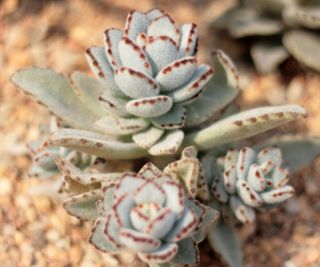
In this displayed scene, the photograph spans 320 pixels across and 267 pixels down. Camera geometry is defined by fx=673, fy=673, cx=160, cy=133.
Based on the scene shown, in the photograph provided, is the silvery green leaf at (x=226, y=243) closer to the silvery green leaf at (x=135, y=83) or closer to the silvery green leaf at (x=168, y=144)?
the silvery green leaf at (x=168, y=144)

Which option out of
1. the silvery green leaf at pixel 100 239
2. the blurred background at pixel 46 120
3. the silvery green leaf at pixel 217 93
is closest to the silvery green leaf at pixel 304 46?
the blurred background at pixel 46 120

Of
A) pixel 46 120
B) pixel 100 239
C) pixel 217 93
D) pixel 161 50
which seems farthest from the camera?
pixel 46 120

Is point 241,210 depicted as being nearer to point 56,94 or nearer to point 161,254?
point 161,254

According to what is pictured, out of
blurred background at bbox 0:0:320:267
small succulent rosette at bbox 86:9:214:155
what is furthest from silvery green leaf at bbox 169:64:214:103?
blurred background at bbox 0:0:320:267

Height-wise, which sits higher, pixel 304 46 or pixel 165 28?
pixel 165 28

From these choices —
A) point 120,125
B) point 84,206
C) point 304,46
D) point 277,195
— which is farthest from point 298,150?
point 84,206

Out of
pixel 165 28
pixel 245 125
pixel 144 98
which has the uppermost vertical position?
pixel 165 28

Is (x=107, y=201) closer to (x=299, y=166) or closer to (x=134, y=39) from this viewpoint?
(x=134, y=39)
